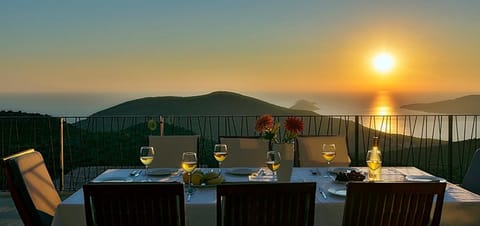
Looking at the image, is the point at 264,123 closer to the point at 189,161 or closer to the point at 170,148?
the point at 189,161

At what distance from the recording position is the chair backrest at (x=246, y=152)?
14.2 ft

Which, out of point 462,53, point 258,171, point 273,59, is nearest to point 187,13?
point 273,59

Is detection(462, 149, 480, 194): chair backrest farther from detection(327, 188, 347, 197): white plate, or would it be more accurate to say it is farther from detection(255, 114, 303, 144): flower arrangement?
detection(255, 114, 303, 144): flower arrangement

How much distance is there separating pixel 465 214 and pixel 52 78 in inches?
342

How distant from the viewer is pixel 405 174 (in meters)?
3.56

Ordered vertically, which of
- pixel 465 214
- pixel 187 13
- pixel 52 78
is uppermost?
pixel 187 13

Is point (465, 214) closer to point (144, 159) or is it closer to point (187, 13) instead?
point (144, 159)

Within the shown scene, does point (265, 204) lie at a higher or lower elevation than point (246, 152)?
higher

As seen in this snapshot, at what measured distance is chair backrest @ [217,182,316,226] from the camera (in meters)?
2.08

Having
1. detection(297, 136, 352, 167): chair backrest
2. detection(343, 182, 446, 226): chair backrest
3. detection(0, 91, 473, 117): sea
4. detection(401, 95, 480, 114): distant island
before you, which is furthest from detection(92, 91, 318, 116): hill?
detection(343, 182, 446, 226): chair backrest

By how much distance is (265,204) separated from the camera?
212cm

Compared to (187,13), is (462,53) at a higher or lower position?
lower

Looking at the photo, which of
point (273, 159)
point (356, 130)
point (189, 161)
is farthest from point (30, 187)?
point (356, 130)

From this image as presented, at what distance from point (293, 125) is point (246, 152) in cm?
129
